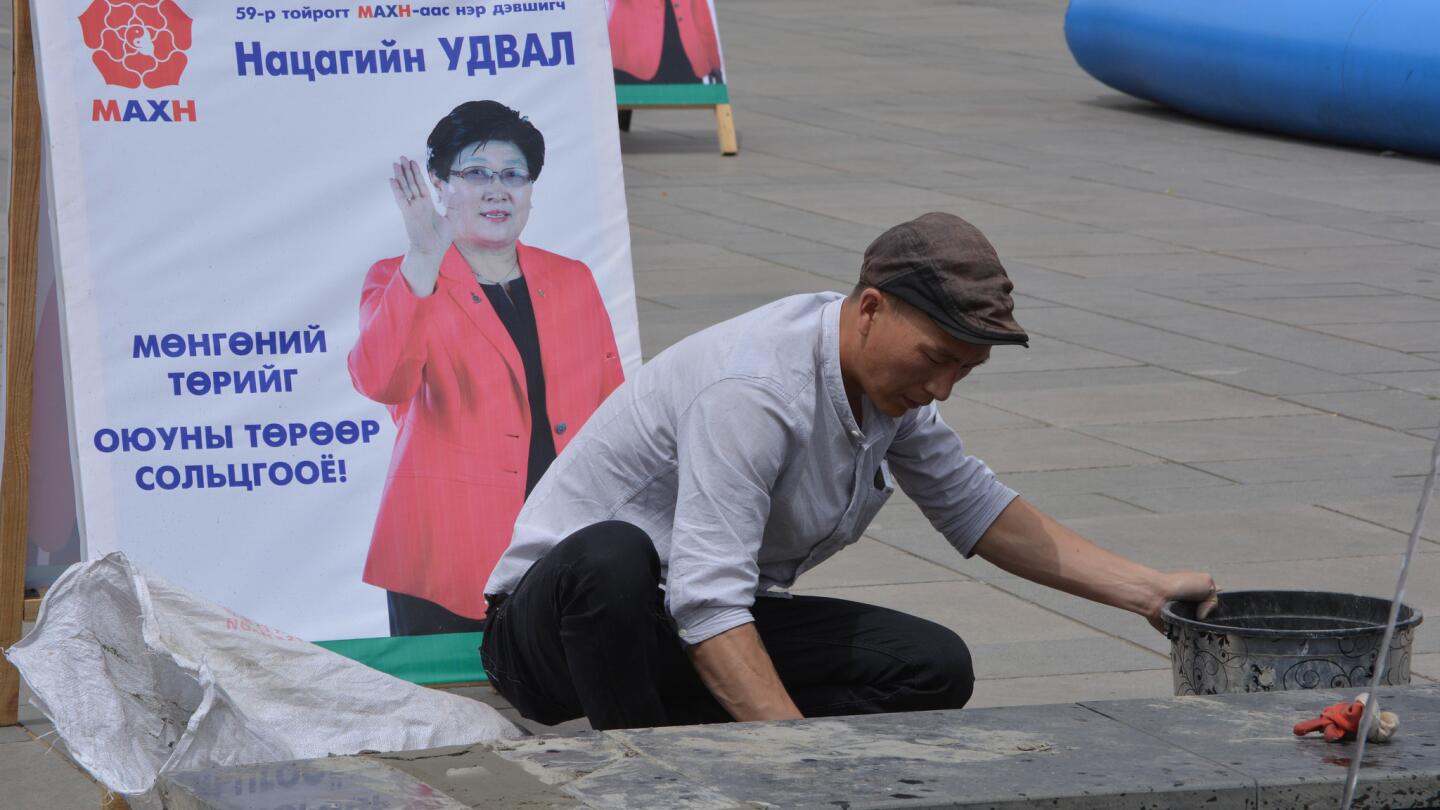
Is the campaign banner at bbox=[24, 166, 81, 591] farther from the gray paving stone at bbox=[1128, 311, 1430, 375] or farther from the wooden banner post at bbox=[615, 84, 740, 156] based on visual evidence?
the wooden banner post at bbox=[615, 84, 740, 156]

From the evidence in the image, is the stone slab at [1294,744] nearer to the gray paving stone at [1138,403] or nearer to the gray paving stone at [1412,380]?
the gray paving stone at [1138,403]

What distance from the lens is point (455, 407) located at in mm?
3896

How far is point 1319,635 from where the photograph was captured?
3016 mm

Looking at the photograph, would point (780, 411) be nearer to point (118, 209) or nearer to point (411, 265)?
point (411, 265)

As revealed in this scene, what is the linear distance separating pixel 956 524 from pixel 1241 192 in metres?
7.86

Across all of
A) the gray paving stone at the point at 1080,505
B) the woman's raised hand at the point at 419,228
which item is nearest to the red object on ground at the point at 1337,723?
the woman's raised hand at the point at 419,228

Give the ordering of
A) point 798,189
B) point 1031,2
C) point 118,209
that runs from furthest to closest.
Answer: point 1031,2, point 798,189, point 118,209

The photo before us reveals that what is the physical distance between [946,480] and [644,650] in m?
0.63

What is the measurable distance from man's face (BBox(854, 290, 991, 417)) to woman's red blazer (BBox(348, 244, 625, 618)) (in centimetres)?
107

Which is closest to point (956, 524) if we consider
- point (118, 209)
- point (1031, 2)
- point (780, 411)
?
point (780, 411)

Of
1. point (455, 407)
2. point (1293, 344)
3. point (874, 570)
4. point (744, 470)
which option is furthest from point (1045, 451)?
point (744, 470)

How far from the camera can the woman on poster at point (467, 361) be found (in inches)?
152

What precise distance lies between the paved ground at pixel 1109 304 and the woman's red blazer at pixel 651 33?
2.01 feet

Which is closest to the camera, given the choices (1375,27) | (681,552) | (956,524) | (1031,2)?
(681,552)
